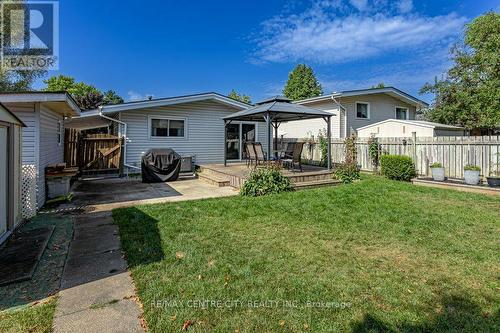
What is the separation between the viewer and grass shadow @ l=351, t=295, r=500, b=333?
215 cm

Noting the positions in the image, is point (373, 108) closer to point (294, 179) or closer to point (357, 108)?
point (357, 108)

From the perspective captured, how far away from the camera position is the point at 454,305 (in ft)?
8.07

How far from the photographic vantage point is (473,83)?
18.6 metres

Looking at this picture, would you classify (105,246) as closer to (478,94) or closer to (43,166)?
(43,166)

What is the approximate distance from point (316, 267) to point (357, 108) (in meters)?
15.3

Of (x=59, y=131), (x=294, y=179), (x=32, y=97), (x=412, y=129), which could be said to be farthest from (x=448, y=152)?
(x=59, y=131)

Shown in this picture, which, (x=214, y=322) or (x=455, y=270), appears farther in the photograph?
(x=455, y=270)

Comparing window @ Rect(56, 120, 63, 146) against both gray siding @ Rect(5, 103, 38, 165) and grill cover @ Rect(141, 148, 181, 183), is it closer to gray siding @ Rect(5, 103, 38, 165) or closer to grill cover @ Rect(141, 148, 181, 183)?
grill cover @ Rect(141, 148, 181, 183)

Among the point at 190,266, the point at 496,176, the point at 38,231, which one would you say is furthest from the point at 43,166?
the point at 496,176

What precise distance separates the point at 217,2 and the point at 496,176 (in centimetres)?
1304

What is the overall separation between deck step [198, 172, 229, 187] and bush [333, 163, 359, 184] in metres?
3.65

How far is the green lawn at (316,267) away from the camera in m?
2.31

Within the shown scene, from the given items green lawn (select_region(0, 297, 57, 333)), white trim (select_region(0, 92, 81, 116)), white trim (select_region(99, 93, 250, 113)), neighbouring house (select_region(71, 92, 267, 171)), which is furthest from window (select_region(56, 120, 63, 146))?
green lawn (select_region(0, 297, 57, 333))

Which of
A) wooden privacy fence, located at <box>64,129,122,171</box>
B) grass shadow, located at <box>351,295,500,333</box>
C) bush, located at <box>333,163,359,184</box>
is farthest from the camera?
wooden privacy fence, located at <box>64,129,122,171</box>
